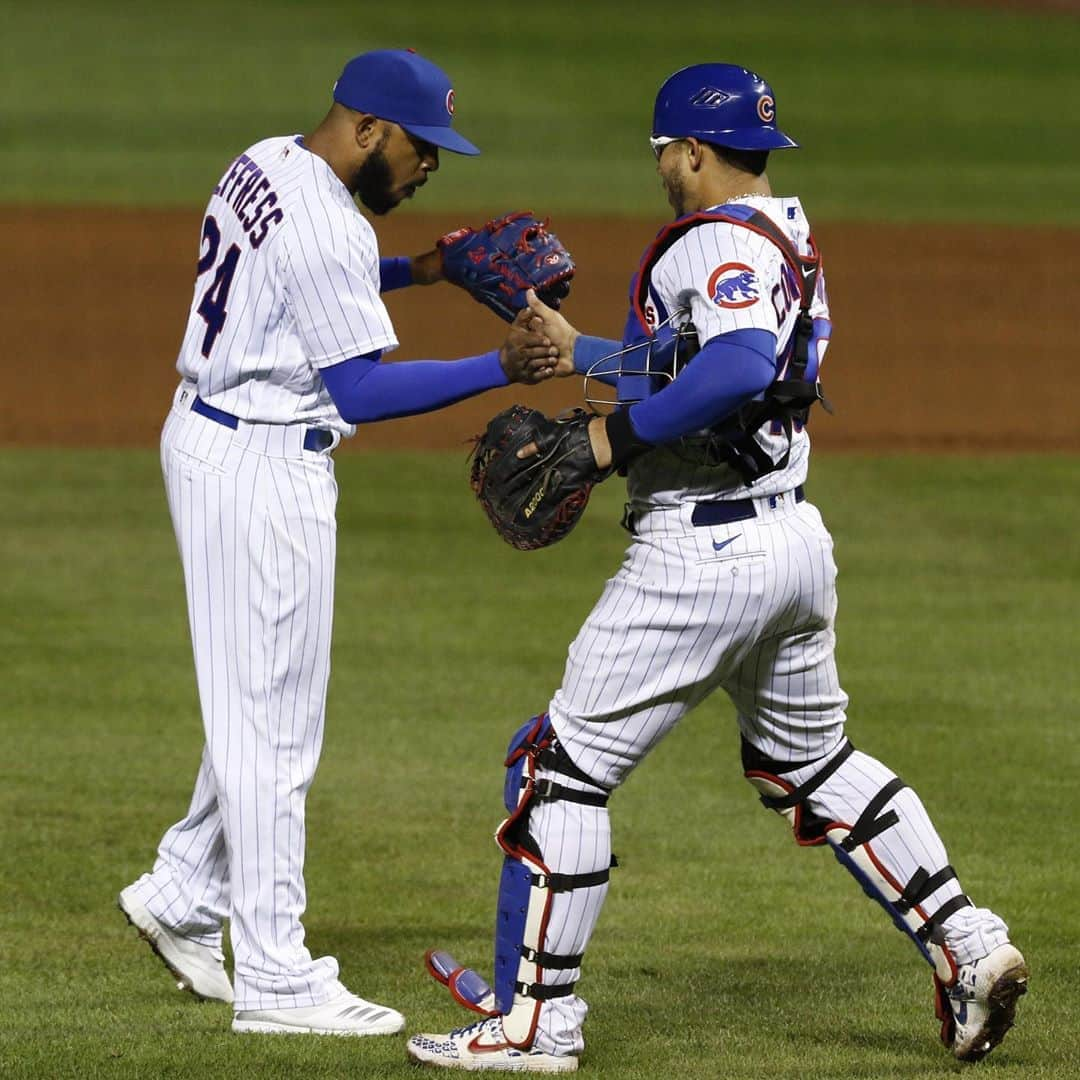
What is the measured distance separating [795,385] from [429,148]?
3.39 feet

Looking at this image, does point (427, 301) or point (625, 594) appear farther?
point (427, 301)

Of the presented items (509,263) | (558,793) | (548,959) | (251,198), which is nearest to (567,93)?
(509,263)

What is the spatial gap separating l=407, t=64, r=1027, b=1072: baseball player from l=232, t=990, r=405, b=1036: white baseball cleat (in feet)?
0.69

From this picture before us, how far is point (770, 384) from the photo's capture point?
460cm

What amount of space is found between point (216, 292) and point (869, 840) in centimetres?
194

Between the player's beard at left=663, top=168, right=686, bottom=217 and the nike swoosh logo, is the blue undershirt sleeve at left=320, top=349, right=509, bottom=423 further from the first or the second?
the nike swoosh logo

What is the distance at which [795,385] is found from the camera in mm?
4684

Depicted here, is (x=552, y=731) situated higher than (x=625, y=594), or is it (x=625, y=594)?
(x=625, y=594)

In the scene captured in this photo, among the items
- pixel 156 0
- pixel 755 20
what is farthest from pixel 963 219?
pixel 156 0

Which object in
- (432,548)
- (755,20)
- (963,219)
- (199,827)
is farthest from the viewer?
(755,20)

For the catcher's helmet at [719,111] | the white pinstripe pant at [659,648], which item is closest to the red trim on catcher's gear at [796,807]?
the white pinstripe pant at [659,648]

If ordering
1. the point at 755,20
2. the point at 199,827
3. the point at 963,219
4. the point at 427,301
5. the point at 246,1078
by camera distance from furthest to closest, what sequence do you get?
the point at 755,20
the point at 963,219
the point at 427,301
the point at 199,827
the point at 246,1078

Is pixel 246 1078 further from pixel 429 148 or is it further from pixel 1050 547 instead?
pixel 1050 547

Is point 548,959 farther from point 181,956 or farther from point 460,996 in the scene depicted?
point 181,956
